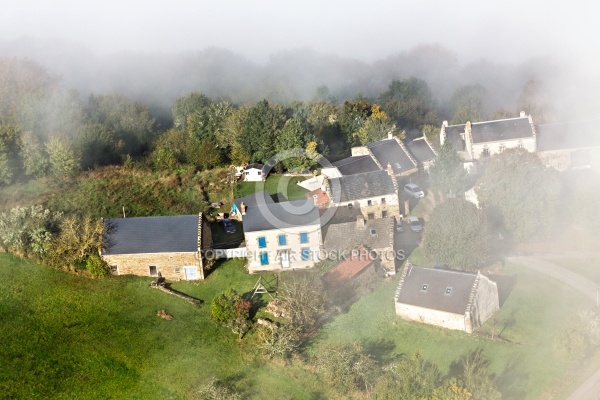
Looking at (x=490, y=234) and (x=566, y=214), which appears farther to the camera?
Result: (x=566, y=214)

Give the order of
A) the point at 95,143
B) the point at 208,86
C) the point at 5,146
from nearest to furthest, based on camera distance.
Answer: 1. the point at 5,146
2. the point at 95,143
3. the point at 208,86

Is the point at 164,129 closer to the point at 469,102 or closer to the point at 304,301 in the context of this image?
the point at 469,102

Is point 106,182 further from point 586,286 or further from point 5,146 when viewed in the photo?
point 586,286

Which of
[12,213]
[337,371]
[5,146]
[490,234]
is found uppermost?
[5,146]

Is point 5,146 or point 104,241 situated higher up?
point 5,146

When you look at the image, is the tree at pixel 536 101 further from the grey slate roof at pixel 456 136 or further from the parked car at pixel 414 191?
the parked car at pixel 414 191

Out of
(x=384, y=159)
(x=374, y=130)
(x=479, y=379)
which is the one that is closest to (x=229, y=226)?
(x=384, y=159)

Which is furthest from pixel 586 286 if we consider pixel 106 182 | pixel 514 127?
pixel 106 182

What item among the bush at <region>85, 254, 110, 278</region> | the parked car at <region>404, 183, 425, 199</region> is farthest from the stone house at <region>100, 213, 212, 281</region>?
the parked car at <region>404, 183, 425, 199</region>

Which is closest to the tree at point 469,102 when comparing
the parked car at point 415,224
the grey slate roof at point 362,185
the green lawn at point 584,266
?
the grey slate roof at point 362,185
